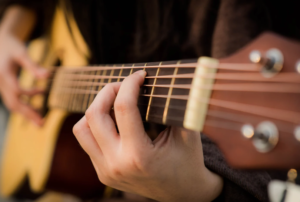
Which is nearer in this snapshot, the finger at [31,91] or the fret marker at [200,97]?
the fret marker at [200,97]

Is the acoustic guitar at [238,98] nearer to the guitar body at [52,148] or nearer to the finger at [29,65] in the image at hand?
the guitar body at [52,148]

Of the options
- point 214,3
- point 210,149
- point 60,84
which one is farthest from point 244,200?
point 60,84

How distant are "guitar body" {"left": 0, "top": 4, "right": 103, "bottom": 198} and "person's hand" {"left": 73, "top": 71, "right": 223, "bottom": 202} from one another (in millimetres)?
401

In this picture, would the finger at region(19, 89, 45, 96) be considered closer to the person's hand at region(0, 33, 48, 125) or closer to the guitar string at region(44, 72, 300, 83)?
the person's hand at region(0, 33, 48, 125)

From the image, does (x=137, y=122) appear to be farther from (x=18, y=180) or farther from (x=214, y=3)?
(x=18, y=180)

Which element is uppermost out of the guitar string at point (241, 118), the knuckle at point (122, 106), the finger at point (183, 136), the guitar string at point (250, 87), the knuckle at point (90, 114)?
the guitar string at point (250, 87)

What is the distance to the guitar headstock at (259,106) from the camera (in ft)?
0.85

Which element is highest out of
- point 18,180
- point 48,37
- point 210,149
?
point 48,37

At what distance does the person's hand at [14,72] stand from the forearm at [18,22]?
2.9 inches

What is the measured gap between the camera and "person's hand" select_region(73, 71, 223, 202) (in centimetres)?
39

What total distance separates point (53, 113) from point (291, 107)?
822 mm

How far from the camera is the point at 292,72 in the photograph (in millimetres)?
257

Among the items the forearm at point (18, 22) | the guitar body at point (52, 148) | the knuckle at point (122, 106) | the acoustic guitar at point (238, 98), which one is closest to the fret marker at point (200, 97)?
the acoustic guitar at point (238, 98)

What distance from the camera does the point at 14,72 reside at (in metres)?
1.05
